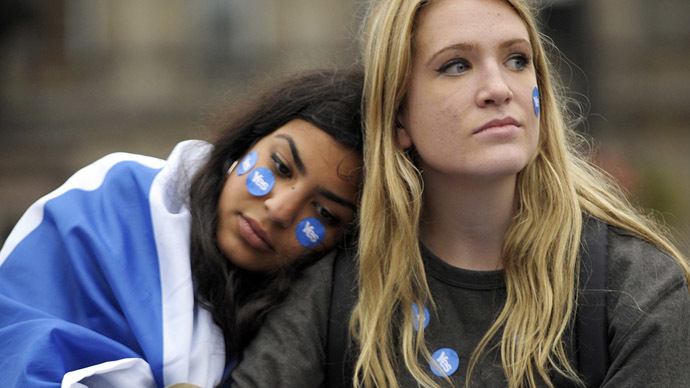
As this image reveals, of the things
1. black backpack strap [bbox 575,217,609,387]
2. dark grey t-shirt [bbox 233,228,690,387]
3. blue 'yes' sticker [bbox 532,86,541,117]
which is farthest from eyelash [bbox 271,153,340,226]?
black backpack strap [bbox 575,217,609,387]

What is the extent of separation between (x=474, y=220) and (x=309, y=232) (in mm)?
602

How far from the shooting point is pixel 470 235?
304 cm

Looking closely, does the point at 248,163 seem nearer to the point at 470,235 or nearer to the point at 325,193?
the point at 325,193

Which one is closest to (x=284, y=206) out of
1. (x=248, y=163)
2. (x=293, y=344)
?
(x=248, y=163)

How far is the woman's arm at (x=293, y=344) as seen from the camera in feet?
9.52

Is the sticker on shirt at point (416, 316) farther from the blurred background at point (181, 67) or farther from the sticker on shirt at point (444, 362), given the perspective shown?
the blurred background at point (181, 67)

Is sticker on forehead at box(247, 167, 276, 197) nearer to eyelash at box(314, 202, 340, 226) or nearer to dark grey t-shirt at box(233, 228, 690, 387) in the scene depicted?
eyelash at box(314, 202, 340, 226)

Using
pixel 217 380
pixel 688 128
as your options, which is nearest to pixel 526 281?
pixel 217 380

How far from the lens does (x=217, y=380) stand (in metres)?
3.02

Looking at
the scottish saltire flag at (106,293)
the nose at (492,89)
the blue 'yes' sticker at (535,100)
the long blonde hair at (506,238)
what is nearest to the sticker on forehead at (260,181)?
the scottish saltire flag at (106,293)

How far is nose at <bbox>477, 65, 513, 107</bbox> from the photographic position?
284cm

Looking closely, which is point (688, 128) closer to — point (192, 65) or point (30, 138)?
point (192, 65)

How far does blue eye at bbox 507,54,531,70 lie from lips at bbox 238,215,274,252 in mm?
1010

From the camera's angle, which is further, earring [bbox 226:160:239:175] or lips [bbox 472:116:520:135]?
earring [bbox 226:160:239:175]
